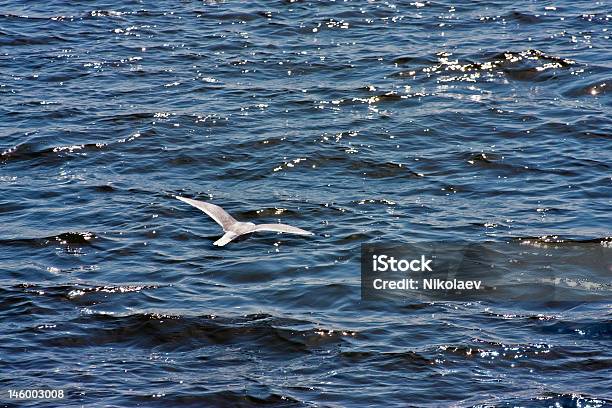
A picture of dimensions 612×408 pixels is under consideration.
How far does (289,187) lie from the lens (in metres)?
12.6

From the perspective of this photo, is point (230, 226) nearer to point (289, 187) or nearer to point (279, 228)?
point (279, 228)

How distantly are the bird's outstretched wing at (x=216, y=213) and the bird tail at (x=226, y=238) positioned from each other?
0.39ft

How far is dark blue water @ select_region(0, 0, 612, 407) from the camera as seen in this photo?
29.5 feet

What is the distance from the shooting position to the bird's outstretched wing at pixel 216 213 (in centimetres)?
1130

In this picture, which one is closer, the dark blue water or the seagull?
the dark blue water

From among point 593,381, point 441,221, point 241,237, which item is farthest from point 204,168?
point 593,381

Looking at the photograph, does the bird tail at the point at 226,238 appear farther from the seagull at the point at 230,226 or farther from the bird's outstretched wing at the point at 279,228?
the bird's outstretched wing at the point at 279,228

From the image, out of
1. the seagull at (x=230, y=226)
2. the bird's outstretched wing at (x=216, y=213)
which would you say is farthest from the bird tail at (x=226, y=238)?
the bird's outstretched wing at (x=216, y=213)

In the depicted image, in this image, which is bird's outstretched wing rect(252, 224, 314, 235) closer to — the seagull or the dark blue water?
the seagull

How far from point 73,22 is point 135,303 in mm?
9166

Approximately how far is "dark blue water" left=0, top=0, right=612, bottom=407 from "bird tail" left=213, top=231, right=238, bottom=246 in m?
0.16

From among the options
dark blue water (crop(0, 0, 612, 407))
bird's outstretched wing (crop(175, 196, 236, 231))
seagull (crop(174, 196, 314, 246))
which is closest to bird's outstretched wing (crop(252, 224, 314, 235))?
seagull (crop(174, 196, 314, 246))

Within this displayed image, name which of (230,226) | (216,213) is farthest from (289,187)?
(230,226)

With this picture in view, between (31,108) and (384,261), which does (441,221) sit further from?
(31,108)
